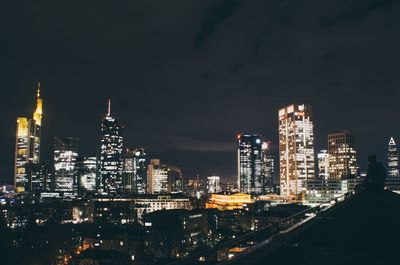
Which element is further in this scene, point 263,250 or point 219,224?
point 219,224

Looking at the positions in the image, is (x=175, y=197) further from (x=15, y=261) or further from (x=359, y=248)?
(x=359, y=248)

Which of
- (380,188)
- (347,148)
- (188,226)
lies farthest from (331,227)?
(347,148)

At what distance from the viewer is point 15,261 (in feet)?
157

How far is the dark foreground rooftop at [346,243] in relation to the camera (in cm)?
766

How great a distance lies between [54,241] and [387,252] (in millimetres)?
57249

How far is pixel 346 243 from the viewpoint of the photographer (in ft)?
29.2

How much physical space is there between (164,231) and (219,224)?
115 ft

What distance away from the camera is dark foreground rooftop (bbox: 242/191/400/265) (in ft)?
25.1

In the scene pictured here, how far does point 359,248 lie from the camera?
8.59m

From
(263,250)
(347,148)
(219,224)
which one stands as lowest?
(219,224)

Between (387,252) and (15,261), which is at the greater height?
(387,252)

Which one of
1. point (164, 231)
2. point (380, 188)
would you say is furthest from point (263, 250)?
point (164, 231)

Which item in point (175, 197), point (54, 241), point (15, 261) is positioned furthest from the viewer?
point (175, 197)

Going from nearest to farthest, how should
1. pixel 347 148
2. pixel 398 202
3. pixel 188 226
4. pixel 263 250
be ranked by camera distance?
1. pixel 263 250
2. pixel 398 202
3. pixel 188 226
4. pixel 347 148
